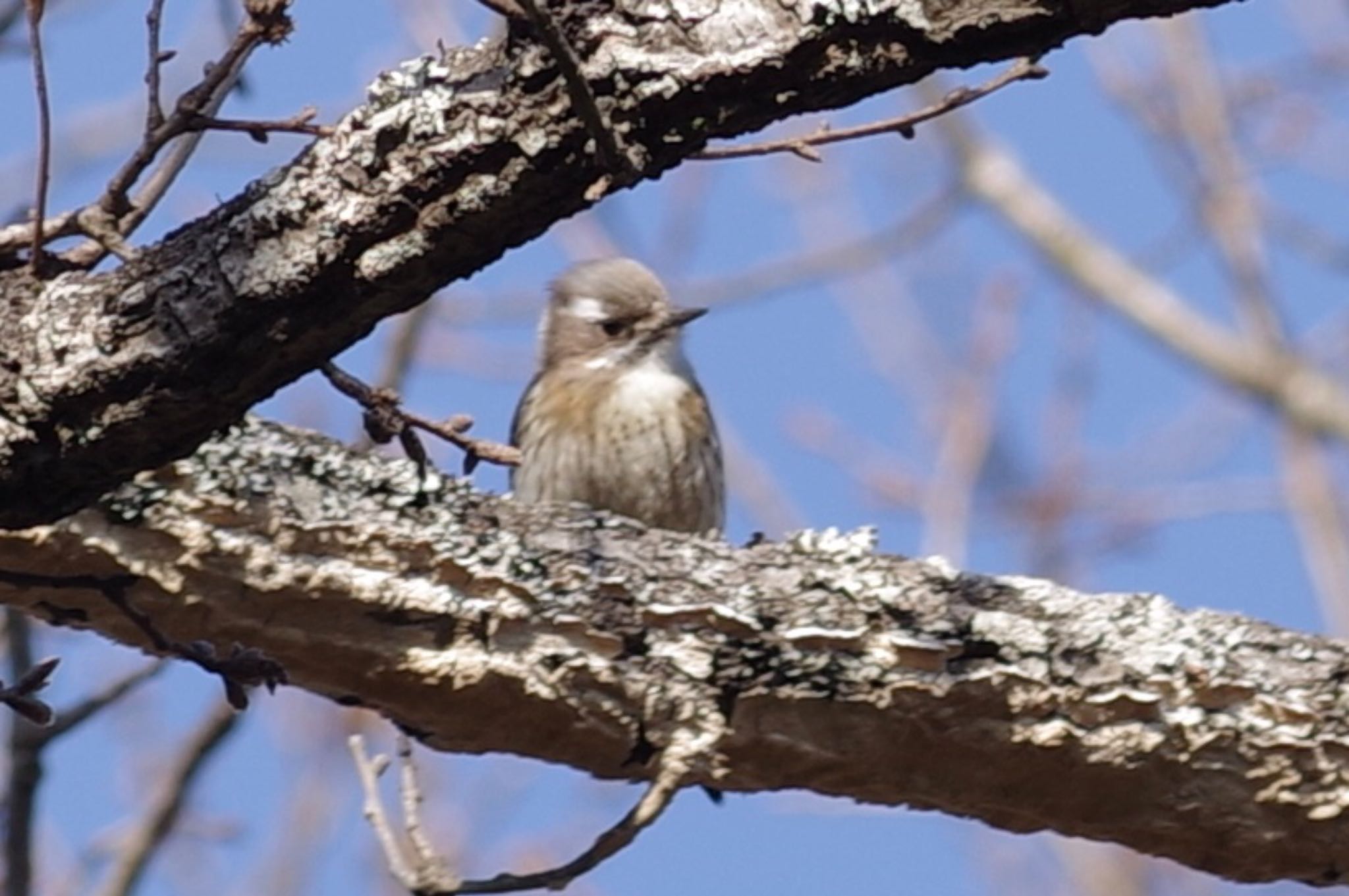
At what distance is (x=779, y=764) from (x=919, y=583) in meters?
0.38

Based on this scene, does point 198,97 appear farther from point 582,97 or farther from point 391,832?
point 391,832

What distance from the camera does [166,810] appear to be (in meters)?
5.01

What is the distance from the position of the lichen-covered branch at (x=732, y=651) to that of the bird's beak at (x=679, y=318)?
2.58 m

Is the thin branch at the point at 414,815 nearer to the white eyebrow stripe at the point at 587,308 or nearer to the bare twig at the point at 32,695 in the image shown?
the bare twig at the point at 32,695

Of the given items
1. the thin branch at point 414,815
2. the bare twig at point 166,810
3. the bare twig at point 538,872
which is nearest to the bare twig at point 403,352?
the bare twig at point 166,810

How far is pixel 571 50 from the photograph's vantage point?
95.6 inches

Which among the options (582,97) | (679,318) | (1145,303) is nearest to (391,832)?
(582,97)

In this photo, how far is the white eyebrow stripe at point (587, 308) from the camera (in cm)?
677

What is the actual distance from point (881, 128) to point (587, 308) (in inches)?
150

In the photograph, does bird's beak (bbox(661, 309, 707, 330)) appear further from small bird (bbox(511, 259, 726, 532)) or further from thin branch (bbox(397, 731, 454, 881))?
thin branch (bbox(397, 731, 454, 881))

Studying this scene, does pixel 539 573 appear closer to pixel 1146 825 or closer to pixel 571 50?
pixel 1146 825

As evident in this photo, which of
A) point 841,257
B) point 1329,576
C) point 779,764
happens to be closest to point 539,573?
point 779,764

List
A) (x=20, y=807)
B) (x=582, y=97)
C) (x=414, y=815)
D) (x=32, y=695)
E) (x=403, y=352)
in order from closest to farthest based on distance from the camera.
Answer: (x=582, y=97) < (x=32, y=695) < (x=414, y=815) < (x=20, y=807) < (x=403, y=352)

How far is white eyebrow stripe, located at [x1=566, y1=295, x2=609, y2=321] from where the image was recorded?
677cm
